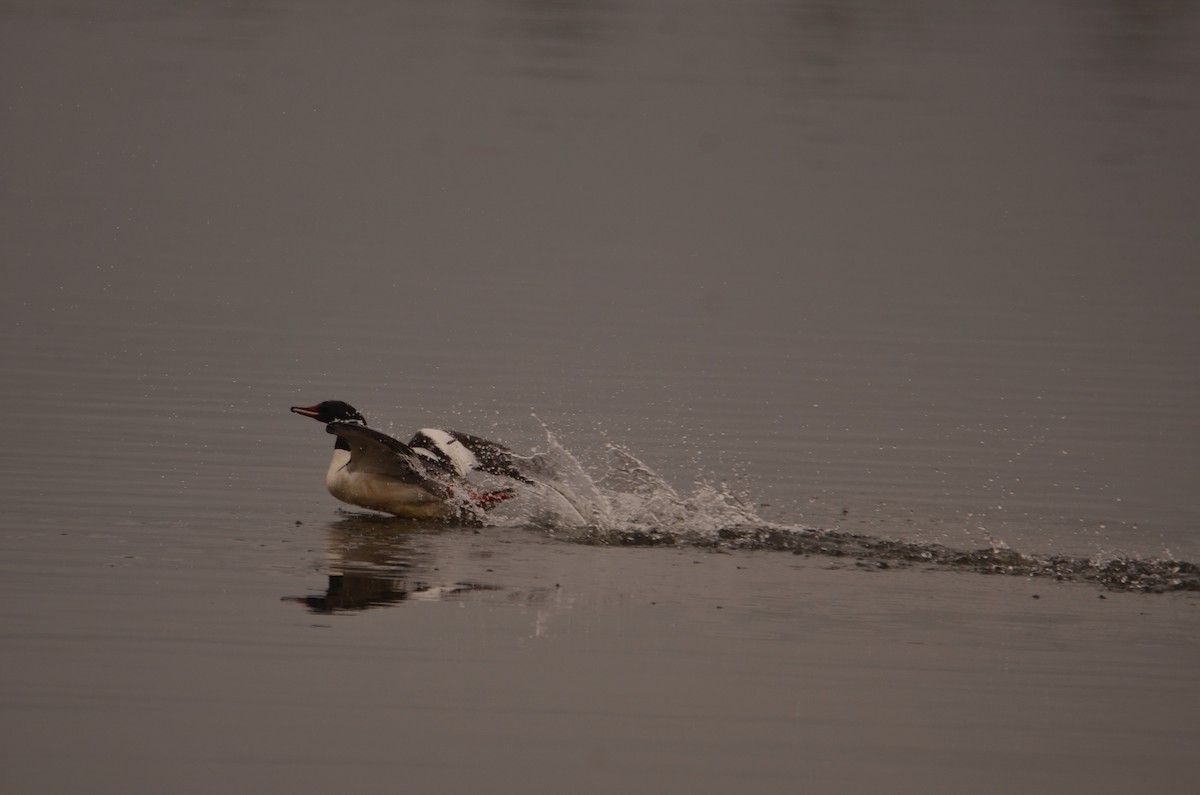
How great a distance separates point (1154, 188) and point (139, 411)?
1925cm

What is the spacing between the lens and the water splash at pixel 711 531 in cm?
1004

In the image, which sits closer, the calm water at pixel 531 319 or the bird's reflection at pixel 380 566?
the bird's reflection at pixel 380 566

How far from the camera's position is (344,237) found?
21.6 metres

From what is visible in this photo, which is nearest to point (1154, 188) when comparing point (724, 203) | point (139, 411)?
point (724, 203)

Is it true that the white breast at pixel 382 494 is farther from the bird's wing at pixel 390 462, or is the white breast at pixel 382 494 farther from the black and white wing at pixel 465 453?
the black and white wing at pixel 465 453

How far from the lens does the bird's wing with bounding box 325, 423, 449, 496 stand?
11062 millimetres

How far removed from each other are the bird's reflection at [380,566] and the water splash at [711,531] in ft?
1.94

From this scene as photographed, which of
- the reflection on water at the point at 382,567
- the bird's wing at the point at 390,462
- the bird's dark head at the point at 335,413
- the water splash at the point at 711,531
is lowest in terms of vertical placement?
the reflection on water at the point at 382,567

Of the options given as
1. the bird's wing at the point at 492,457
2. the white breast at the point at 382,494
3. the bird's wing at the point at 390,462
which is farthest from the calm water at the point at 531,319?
the bird's wing at the point at 492,457

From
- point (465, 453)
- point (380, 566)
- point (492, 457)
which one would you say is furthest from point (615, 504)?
point (380, 566)

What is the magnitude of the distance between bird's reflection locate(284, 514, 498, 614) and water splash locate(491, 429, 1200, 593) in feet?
1.94

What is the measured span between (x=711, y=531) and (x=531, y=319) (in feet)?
23.4

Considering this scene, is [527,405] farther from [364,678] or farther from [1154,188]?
[1154,188]

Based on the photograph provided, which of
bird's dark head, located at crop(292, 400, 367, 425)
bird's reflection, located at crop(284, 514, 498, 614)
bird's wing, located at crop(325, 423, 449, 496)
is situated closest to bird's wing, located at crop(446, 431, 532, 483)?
bird's wing, located at crop(325, 423, 449, 496)
